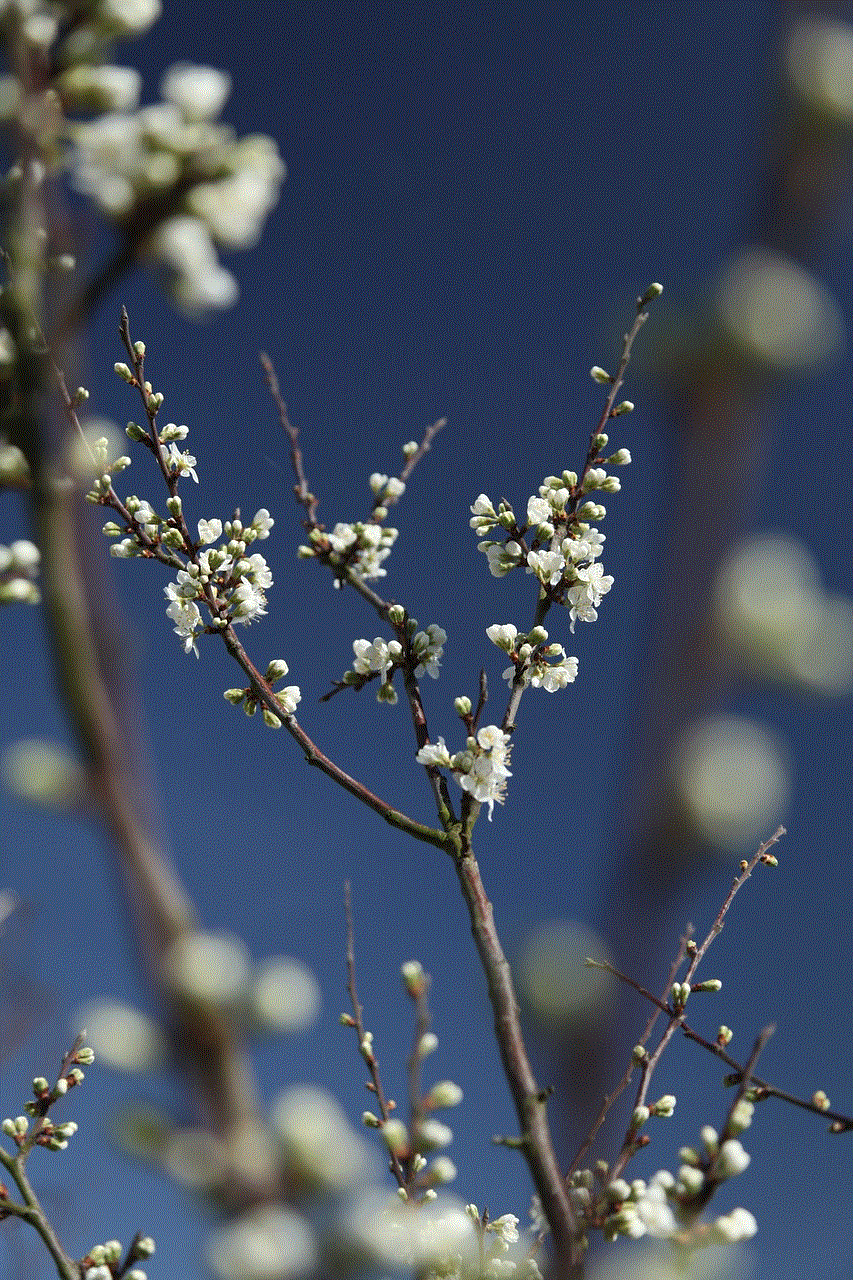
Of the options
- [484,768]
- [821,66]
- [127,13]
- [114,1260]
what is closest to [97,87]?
[127,13]

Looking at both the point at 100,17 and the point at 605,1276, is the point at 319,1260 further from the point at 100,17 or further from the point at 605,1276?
the point at 100,17

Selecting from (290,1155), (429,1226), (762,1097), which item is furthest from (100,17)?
(762,1097)

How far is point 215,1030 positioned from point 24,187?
1.17m

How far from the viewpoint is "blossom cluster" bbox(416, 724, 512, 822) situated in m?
2.62

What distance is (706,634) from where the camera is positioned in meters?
0.60

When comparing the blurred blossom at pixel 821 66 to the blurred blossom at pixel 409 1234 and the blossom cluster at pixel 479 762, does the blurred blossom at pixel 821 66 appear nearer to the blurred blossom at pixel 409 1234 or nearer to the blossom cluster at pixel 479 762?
the blurred blossom at pixel 409 1234

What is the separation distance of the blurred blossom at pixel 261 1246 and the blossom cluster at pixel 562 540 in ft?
7.54

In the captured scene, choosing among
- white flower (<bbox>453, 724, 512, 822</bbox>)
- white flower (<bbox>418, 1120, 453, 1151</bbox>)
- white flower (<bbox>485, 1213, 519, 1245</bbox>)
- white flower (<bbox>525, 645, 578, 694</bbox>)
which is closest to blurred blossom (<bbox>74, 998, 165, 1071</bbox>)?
white flower (<bbox>418, 1120, 453, 1151</bbox>)

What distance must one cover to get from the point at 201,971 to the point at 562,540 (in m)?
2.46

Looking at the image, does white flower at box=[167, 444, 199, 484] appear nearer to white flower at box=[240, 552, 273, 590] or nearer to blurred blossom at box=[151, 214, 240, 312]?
white flower at box=[240, 552, 273, 590]

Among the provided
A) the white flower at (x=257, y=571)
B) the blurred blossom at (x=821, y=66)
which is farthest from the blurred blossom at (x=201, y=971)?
the white flower at (x=257, y=571)

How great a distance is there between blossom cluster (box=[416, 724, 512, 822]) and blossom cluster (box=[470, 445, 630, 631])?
559mm

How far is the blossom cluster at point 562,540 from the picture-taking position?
9.68 feet

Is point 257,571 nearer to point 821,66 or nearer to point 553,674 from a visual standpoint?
point 553,674
